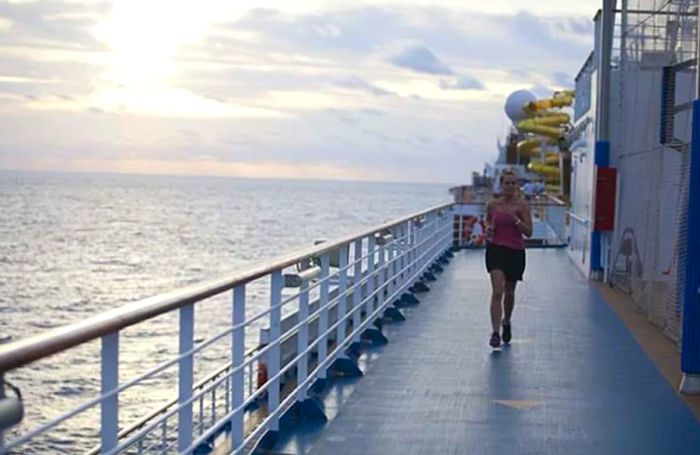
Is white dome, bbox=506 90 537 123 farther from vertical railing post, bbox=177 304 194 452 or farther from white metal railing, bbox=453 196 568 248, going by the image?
vertical railing post, bbox=177 304 194 452

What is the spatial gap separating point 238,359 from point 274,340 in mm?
839

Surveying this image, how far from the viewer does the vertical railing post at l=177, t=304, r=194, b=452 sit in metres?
4.45

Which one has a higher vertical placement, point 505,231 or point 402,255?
point 505,231

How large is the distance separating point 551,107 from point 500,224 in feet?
141

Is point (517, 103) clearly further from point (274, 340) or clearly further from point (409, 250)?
point (274, 340)

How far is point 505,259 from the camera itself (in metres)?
9.90

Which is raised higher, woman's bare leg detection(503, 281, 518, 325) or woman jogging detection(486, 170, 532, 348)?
woman jogging detection(486, 170, 532, 348)

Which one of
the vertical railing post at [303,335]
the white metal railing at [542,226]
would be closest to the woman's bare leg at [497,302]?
the vertical railing post at [303,335]

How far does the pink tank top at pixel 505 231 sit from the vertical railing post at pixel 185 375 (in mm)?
5578

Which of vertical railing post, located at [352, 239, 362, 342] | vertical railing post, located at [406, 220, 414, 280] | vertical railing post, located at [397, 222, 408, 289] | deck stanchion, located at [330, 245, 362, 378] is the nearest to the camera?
deck stanchion, located at [330, 245, 362, 378]

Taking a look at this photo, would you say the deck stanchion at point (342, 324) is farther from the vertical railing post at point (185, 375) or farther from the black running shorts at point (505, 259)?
the vertical railing post at point (185, 375)

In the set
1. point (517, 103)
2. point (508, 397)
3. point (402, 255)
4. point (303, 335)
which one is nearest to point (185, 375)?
point (303, 335)

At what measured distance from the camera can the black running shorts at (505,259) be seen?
9883 mm

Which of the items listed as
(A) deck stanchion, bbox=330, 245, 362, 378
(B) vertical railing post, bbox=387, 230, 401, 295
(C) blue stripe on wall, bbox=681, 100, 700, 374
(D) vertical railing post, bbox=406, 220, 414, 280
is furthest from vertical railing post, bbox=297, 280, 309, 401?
(D) vertical railing post, bbox=406, 220, 414, 280
